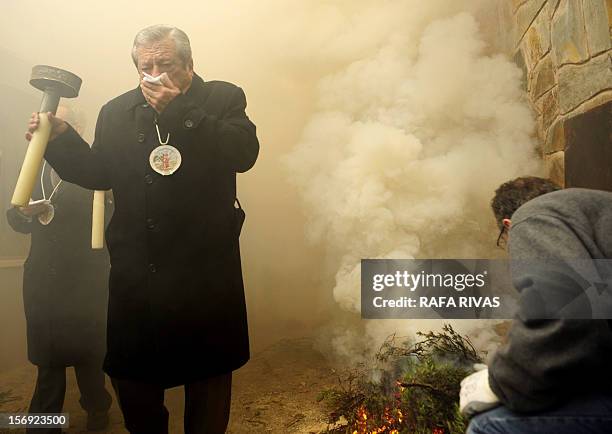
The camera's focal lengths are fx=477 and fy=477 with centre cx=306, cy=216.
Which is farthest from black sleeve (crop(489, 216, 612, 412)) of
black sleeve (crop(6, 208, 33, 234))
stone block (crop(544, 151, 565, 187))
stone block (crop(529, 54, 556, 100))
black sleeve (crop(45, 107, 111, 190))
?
black sleeve (crop(6, 208, 33, 234))

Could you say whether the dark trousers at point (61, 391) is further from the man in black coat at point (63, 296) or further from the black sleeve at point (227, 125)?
the black sleeve at point (227, 125)

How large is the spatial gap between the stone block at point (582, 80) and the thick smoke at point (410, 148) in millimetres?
205

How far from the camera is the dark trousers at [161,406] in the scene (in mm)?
2031

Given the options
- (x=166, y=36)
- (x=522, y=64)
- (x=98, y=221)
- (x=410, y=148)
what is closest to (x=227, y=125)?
(x=166, y=36)

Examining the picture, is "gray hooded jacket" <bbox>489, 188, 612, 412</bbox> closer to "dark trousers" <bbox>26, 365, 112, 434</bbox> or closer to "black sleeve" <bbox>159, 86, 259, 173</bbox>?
"black sleeve" <bbox>159, 86, 259, 173</bbox>

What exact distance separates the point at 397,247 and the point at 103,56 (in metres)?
1.79

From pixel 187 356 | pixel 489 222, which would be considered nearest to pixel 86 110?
pixel 187 356

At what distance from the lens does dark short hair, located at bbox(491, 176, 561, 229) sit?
175 cm

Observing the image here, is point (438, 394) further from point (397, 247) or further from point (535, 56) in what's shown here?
point (535, 56)

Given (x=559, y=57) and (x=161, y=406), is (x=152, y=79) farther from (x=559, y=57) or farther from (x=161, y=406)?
(x=559, y=57)

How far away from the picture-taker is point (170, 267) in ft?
6.67

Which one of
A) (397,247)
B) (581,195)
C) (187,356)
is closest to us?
(581,195)

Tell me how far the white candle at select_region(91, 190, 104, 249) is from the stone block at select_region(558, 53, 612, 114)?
2233mm

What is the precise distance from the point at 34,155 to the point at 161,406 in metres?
1.23
